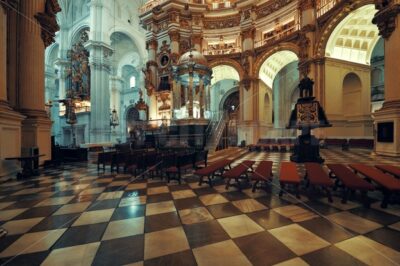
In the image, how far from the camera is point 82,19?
23.4m

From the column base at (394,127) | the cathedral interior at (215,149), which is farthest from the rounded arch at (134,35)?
the column base at (394,127)

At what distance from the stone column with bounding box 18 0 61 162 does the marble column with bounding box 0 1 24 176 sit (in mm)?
1324

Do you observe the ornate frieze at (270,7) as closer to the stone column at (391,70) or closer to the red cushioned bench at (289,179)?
the stone column at (391,70)

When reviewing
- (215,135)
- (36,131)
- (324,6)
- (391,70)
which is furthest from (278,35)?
(36,131)

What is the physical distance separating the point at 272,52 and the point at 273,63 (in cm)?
175

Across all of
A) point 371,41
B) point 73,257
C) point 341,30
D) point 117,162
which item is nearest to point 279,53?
point 341,30

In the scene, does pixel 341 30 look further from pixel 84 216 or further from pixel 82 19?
pixel 82 19

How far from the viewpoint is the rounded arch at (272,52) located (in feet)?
47.7

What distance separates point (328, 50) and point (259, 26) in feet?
23.0

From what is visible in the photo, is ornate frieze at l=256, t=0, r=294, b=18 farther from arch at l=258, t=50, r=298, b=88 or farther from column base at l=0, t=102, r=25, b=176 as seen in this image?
column base at l=0, t=102, r=25, b=176

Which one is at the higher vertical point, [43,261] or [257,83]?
[257,83]

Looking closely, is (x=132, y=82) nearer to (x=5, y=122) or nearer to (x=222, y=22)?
(x=222, y=22)

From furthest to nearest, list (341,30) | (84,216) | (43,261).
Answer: (341,30), (84,216), (43,261)

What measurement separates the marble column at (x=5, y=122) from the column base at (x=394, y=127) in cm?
1376
